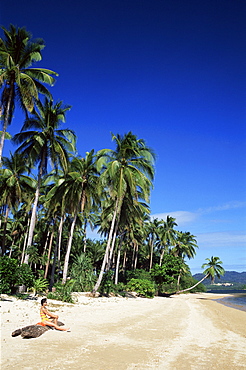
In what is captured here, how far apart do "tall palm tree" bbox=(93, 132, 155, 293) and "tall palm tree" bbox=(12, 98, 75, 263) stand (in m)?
3.02

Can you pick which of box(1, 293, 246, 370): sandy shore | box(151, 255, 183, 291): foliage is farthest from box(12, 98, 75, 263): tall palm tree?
box(151, 255, 183, 291): foliage

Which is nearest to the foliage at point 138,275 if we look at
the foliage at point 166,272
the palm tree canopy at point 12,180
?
the foliage at point 166,272

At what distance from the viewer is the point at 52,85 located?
1733cm

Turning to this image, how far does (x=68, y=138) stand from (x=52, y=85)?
4.70m

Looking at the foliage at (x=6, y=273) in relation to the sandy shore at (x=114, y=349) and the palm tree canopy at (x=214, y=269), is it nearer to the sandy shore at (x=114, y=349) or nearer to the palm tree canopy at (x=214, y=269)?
the sandy shore at (x=114, y=349)

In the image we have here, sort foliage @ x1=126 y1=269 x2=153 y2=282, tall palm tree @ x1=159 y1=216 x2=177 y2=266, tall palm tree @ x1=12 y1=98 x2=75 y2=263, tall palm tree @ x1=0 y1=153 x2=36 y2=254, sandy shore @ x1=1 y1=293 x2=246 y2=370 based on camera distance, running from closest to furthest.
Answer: sandy shore @ x1=1 y1=293 x2=246 y2=370 < tall palm tree @ x1=12 y1=98 x2=75 y2=263 < tall palm tree @ x1=0 y1=153 x2=36 y2=254 < foliage @ x1=126 y1=269 x2=153 y2=282 < tall palm tree @ x1=159 y1=216 x2=177 y2=266

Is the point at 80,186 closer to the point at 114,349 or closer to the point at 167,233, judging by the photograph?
the point at 114,349

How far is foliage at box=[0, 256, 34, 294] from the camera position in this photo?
13.0 metres

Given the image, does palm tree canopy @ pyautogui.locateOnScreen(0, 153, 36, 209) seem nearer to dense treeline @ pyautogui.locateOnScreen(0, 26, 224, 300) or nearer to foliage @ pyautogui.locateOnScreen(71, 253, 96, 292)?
dense treeline @ pyautogui.locateOnScreen(0, 26, 224, 300)

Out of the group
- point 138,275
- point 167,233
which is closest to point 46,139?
point 138,275

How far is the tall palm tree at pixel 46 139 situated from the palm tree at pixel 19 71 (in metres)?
3.00

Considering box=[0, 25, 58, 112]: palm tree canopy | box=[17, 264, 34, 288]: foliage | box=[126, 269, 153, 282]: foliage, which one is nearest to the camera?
box=[17, 264, 34, 288]: foliage

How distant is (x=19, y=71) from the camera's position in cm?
1614

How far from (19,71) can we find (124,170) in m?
10.0
